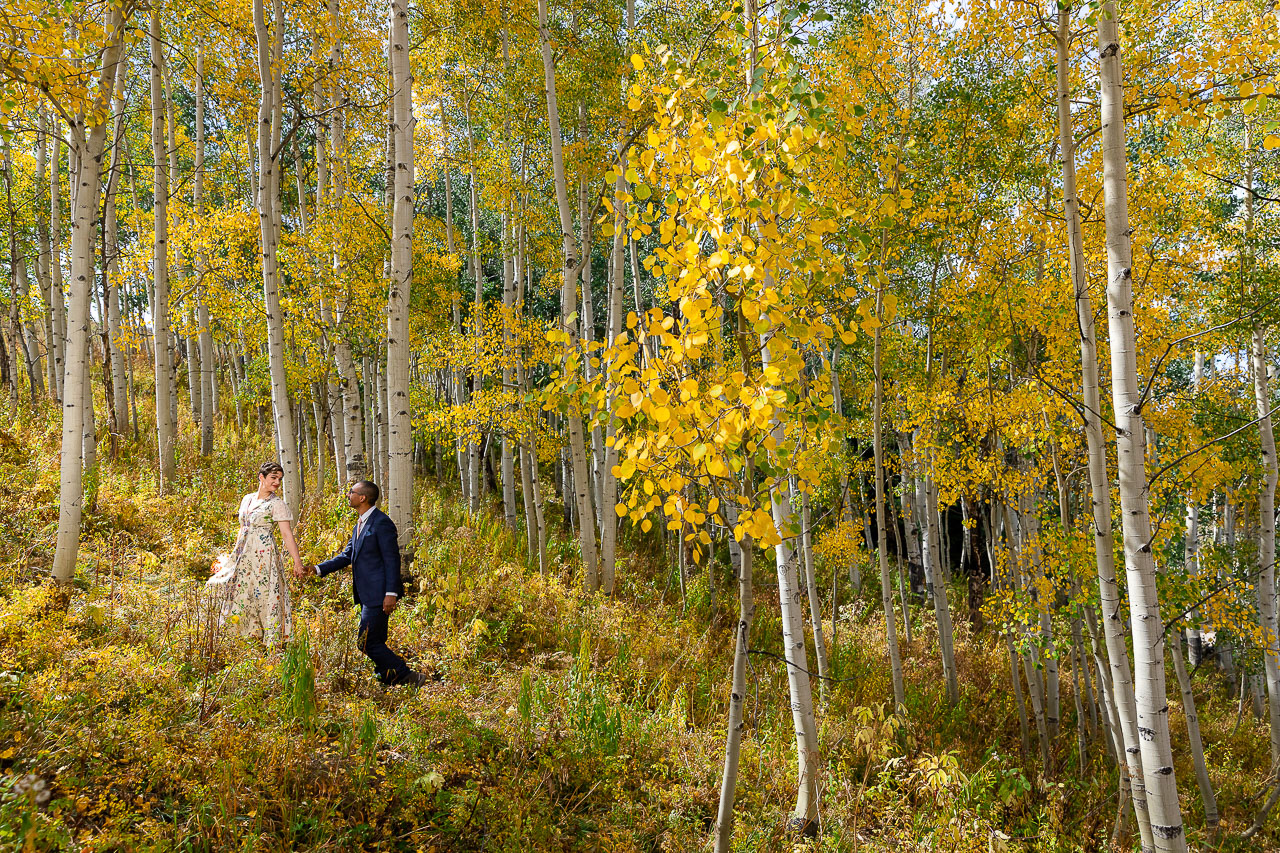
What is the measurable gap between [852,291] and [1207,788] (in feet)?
23.1

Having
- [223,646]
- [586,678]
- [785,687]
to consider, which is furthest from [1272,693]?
[223,646]

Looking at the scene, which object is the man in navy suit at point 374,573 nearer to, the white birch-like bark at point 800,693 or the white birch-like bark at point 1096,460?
the white birch-like bark at point 800,693

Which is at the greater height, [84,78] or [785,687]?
[84,78]

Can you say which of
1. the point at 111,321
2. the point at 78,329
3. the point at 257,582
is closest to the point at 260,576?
the point at 257,582

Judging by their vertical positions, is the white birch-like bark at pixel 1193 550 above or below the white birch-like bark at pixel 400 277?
below

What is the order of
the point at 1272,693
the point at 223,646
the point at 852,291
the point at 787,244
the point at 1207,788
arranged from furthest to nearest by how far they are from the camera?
1. the point at 1272,693
2. the point at 1207,788
3. the point at 223,646
4. the point at 787,244
5. the point at 852,291

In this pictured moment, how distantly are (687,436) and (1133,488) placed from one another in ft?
7.42

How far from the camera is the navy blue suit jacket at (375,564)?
3.98m

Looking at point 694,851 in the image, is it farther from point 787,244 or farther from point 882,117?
point 882,117

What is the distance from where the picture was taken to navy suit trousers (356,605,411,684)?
394cm

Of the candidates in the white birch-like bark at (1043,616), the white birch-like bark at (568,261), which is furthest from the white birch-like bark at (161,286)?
the white birch-like bark at (1043,616)

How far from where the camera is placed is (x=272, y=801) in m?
2.78

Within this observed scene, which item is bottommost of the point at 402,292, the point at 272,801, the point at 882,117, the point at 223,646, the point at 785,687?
the point at 785,687

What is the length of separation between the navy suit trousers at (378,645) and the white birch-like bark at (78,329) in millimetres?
2236
